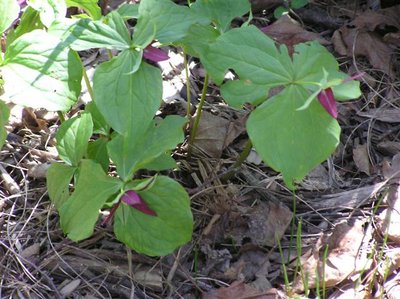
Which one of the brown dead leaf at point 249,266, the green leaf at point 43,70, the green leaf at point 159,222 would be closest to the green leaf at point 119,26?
the green leaf at point 43,70

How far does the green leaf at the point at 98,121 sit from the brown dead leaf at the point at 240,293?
0.48m

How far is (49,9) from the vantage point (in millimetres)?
1388

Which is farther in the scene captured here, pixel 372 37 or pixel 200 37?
pixel 372 37

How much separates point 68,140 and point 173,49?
796mm

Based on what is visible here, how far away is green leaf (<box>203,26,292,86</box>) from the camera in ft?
4.27

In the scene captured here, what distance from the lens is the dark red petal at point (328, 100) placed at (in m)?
1.21

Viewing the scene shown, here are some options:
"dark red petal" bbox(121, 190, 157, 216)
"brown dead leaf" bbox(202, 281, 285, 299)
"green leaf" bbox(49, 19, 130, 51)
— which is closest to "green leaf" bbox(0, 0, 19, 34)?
"green leaf" bbox(49, 19, 130, 51)

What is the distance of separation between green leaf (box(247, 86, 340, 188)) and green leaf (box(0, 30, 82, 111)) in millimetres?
400

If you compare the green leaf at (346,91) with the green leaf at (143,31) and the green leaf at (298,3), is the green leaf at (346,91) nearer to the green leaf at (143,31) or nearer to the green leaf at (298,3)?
the green leaf at (143,31)

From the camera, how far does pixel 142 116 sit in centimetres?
128

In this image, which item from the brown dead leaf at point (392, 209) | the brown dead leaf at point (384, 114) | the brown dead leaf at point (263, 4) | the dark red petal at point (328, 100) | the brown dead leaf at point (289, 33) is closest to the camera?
the dark red petal at point (328, 100)

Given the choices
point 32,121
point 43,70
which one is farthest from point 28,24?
point 32,121

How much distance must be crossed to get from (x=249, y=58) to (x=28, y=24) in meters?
Result: 0.56

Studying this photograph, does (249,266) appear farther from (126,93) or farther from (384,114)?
(384,114)
